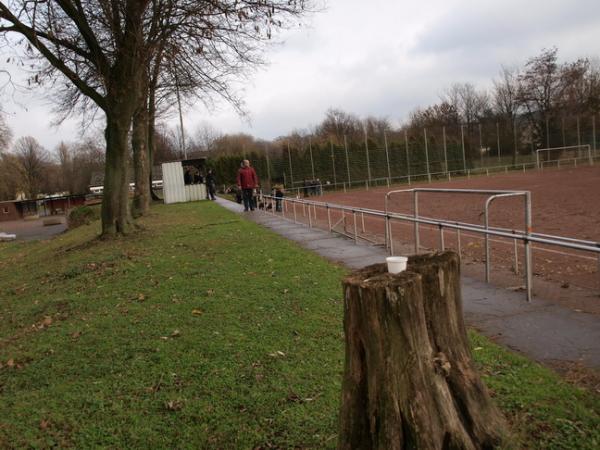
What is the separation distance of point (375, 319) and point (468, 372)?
0.65 meters

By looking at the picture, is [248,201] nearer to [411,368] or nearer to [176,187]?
[176,187]

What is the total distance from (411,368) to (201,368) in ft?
7.49

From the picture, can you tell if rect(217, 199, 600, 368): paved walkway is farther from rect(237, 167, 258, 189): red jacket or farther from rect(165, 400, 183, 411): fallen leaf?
rect(237, 167, 258, 189): red jacket

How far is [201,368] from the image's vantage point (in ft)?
13.8

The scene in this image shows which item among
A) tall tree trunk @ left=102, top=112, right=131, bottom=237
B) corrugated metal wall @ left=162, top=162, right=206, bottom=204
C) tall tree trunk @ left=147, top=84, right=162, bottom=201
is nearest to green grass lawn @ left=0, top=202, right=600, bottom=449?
tall tree trunk @ left=102, top=112, right=131, bottom=237

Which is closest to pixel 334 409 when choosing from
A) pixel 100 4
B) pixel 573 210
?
pixel 100 4

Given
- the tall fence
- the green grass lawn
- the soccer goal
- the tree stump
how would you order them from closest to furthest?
the tree stump < the green grass lawn < the tall fence < the soccer goal

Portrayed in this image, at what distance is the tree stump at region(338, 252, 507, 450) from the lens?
2395 millimetres

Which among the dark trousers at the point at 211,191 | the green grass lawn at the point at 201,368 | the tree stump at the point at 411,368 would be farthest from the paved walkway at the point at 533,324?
the dark trousers at the point at 211,191

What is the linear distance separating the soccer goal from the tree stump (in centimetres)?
4701

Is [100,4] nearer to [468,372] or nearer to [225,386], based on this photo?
[225,386]

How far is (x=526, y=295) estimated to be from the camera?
19.2 feet

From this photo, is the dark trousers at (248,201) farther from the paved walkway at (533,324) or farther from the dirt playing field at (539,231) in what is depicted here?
the paved walkway at (533,324)

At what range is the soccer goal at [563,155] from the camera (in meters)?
45.4
